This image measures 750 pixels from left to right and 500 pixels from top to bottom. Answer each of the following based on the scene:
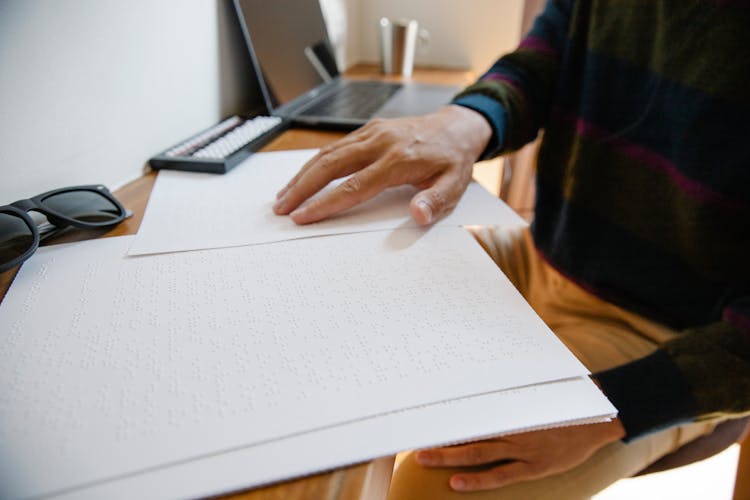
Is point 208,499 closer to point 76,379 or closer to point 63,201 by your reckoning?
point 76,379

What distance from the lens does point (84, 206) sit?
42 centimetres

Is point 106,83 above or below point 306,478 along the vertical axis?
above

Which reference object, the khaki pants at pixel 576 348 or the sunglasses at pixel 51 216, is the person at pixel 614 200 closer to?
the khaki pants at pixel 576 348

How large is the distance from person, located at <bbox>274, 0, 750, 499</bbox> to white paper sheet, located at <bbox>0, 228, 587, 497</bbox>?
→ 0.10 m

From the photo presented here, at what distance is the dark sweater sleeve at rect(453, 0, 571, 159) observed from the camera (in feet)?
1.97

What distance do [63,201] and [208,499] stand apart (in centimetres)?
34

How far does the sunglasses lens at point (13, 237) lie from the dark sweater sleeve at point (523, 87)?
499 mm

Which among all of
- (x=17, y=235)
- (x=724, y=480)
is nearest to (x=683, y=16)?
(x=17, y=235)

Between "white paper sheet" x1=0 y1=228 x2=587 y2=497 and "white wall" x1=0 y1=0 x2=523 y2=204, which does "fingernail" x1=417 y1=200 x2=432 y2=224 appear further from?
"white wall" x1=0 y1=0 x2=523 y2=204

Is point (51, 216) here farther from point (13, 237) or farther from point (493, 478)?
point (493, 478)

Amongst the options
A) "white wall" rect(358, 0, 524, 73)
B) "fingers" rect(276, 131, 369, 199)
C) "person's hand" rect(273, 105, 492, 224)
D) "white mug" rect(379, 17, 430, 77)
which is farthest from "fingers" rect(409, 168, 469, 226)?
"white wall" rect(358, 0, 524, 73)

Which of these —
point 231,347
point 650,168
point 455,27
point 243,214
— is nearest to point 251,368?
point 231,347

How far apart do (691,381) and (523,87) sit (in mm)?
462

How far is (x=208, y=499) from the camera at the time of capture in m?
0.19
